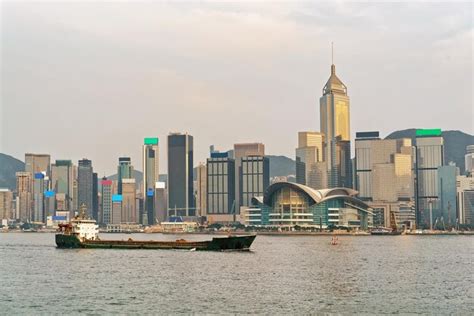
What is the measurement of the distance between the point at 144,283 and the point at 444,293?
1185 inches

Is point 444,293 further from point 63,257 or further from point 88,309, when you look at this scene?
point 63,257

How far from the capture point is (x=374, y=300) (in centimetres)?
6469

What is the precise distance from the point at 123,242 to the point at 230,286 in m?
72.3

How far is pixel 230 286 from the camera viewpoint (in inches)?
2945

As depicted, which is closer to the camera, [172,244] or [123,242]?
[172,244]

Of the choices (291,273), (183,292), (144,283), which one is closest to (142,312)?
(183,292)

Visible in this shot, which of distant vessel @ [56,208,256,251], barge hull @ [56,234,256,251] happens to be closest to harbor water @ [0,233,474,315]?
barge hull @ [56,234,256,251]

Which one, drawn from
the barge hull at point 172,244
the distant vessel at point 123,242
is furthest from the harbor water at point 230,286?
the distant vessel at point 123,242

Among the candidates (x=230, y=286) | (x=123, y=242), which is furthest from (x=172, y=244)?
(x=230, y=286)

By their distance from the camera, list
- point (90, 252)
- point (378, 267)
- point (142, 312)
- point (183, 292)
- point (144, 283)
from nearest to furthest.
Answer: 1. point (142, 312)
2. point (183, 292)
3. point (144, 283)
4. point (378, 267)
5. point (90, 252)

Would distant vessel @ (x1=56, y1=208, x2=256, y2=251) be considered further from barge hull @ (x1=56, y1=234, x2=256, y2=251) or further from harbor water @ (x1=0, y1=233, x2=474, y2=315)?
harbor water @ (x1=0, y1=233, x2=474, y2=315)

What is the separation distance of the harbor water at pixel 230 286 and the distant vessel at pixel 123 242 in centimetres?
2134

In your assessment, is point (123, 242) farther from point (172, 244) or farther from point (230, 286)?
point (230, 286)

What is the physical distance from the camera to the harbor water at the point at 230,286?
60147 millimetres
